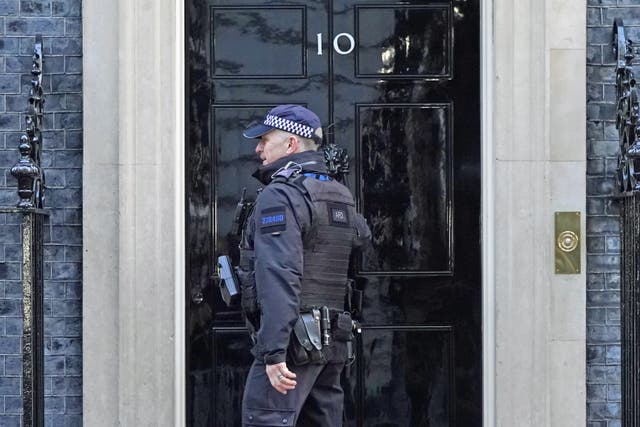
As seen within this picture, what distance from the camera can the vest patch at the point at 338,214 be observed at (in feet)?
16.0

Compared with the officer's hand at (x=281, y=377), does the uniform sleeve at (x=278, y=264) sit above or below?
above

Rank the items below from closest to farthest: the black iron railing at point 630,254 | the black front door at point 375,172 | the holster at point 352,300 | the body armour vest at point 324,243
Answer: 1. the body armour vest at point 324,243
2. the holster at point 352,300
3. the black iron railing at point 630,254
4. the black front door at point 375,172

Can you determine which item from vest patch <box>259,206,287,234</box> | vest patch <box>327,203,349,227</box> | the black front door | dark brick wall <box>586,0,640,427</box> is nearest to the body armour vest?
vest patch <box>327,203,349,227</box>

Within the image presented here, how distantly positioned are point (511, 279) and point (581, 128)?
80 cm

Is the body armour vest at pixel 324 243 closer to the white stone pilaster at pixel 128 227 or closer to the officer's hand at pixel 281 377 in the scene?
the officer's hand at pixel 281 377

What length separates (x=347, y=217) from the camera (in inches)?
195

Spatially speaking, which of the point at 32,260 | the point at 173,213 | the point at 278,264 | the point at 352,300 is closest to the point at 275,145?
the point at 278,264

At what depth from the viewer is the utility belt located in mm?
4750

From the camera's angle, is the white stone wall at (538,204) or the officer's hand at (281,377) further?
the white stone wall at (538,204)

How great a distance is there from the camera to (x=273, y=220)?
4.71 m

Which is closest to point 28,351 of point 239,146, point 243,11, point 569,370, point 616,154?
point 239,146

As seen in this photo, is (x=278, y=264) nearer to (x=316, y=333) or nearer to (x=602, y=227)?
(x=316, y=333)

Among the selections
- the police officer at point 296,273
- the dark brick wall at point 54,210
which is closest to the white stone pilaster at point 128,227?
the dark brick wall at point 54,210

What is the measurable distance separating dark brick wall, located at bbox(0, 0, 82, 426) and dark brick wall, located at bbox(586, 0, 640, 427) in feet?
8.17
